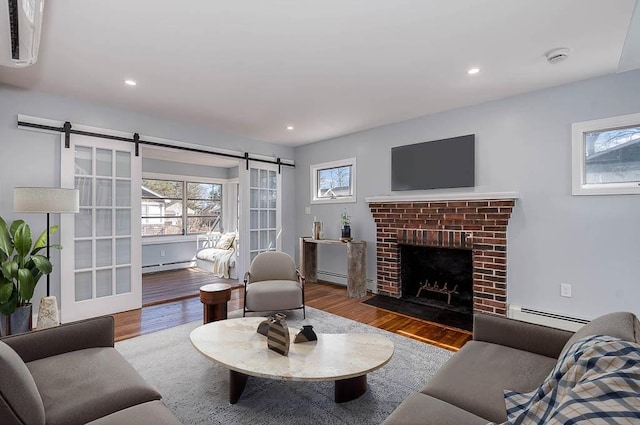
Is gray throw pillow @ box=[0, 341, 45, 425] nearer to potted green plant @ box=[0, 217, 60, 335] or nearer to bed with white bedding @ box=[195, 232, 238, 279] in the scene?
potted green plant @ box=[0, 217, 60, 335]

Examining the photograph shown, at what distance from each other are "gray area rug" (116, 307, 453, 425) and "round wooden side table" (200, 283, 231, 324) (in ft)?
1.21

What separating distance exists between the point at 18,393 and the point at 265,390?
4.62 feet

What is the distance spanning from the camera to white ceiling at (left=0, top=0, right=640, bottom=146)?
2.06 meters

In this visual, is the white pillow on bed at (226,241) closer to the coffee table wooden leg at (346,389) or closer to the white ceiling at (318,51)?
the white ceiling at (318,51)

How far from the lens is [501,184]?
365 cm

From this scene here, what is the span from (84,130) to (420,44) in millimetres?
3838

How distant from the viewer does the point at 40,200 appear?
2885 millimetres

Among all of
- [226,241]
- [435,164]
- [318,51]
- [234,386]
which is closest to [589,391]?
[234,386]

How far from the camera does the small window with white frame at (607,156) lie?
2926mm

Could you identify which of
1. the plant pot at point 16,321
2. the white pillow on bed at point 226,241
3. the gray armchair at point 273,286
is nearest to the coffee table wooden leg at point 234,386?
the gray armchair at point 273,286

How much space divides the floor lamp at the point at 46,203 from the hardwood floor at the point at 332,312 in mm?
637

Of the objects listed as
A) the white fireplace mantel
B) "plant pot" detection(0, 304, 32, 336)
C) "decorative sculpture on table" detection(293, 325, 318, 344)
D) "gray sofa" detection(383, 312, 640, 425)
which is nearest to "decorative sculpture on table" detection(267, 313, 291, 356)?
"decorative sculpture on table" detection(293, 325, 318, 344)

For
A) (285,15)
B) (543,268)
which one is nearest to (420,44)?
(285,15)

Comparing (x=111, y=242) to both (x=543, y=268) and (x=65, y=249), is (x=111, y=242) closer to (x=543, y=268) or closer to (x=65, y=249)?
(x=65, y=249)
